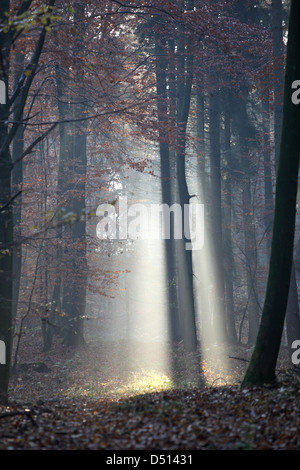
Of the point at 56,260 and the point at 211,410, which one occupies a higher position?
the point at 56,260

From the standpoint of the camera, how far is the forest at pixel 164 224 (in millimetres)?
6504

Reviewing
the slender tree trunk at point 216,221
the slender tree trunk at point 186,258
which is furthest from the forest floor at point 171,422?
the slender tree trunk at point 216,221

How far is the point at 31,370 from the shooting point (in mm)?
15281

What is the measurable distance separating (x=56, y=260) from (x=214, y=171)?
26.9ft

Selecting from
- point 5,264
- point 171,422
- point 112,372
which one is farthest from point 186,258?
point 171,422

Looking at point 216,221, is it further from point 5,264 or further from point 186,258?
point 5,264

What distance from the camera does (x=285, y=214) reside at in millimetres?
7625

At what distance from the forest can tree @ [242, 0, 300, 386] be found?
0.08 feet

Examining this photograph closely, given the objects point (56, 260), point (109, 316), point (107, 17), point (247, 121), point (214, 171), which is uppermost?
point (107, 17)

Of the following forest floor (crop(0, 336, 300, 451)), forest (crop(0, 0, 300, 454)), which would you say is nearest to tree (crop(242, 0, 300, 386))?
forest (crop(0, 0, 300, 454))

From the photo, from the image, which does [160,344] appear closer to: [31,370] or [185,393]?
[31,370]

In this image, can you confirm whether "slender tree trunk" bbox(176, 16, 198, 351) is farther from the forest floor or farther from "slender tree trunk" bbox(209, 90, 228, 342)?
the forest floor

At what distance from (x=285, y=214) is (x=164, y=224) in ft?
40.3
